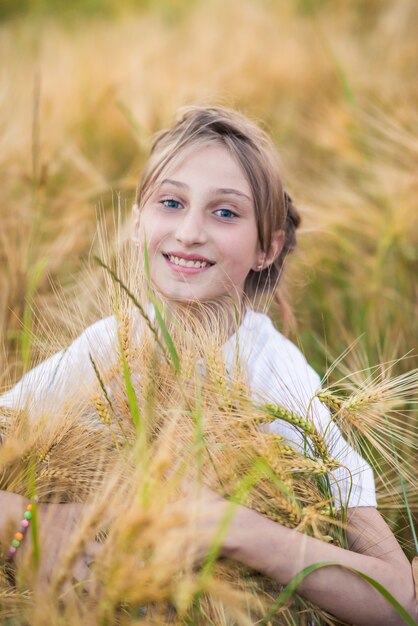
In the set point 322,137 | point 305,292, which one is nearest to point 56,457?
point 305,292

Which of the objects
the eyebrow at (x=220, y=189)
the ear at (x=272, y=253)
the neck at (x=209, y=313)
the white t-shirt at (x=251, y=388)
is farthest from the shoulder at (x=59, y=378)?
the ear at (x=272, y=253)

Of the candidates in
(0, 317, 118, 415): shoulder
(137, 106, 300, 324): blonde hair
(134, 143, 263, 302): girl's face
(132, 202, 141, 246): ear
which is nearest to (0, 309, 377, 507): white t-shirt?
(0, 317, 118, 415): shoulder

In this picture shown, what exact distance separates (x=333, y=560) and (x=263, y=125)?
173cm

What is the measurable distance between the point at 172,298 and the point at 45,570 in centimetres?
51

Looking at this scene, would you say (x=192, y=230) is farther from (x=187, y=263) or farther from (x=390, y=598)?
(x=390, y=598)

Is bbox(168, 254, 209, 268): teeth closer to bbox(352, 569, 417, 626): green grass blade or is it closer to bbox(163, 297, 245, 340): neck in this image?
bbox(163, 297, 245, 340): neck

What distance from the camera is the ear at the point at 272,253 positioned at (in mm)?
1406

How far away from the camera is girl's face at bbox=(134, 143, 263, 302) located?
124 centimetres

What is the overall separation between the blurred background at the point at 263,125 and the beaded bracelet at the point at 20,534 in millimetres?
232

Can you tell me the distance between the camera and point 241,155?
1319 mm

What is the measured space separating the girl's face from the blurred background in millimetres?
116

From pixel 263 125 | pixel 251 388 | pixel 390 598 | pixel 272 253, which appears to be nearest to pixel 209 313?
pixel 251 388

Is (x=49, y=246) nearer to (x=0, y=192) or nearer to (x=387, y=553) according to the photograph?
(x=0, y=192)

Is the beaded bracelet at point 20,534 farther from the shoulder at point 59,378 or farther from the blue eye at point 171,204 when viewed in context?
the blue eye at point 171,204
